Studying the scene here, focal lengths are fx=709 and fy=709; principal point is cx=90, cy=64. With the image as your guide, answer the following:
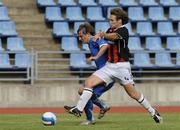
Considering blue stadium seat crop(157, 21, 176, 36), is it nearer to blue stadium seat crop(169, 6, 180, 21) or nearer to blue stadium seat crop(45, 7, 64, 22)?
blue stadium seat crop(169, 6, 180, 21)

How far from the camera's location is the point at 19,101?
67.7ft

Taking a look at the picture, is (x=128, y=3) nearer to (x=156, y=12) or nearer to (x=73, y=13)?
(x=156, y=12)

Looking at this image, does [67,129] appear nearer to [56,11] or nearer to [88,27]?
[88,27]

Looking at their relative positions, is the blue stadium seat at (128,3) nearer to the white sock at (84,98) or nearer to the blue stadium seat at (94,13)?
the blue stadium seat at (94,13)

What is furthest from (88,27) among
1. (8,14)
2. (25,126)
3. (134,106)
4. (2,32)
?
(8,14)

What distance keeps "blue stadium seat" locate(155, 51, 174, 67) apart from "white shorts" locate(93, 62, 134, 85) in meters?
10.6

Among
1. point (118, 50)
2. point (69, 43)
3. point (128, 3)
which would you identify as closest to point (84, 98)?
point (118, 50)

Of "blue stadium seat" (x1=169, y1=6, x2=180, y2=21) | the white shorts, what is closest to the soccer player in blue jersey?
the white shorts

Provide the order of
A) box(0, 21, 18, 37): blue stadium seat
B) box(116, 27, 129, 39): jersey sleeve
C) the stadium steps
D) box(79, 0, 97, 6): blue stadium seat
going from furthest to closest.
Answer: box(79, 0, 97, 6): blue stadium seat
the stadium steps
box(0, 21, 18, 37): blue stadium seat
box(116, 27, 129, 39): jersey sleeve

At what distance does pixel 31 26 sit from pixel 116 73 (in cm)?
1256

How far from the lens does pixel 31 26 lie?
24.2m

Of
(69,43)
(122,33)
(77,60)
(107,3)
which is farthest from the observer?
(107,3)

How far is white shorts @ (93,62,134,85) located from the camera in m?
12.0

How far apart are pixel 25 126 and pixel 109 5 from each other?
13834 mm
